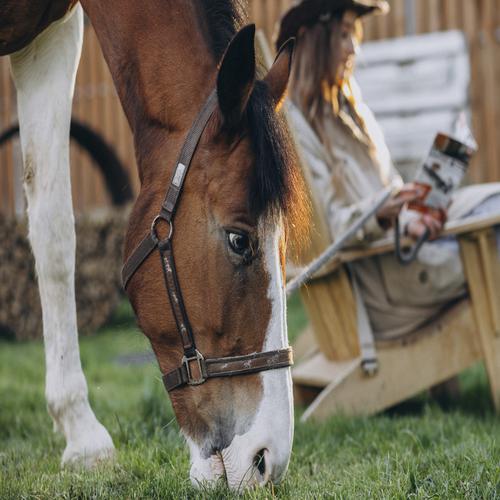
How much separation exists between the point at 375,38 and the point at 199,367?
25.6ft

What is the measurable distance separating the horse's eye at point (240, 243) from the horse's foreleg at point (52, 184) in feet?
2.86

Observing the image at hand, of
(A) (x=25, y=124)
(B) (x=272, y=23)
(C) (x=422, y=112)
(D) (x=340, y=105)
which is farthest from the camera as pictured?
(B) (x=272, y=23)

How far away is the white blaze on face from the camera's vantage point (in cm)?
204

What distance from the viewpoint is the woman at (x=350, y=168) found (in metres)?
3.80

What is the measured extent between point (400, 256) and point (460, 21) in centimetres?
613

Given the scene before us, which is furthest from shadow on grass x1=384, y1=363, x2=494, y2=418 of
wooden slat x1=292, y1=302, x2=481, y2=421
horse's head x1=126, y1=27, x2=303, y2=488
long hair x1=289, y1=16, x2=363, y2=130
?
horse's head x1=126, y1=27, x2=303, y2=488

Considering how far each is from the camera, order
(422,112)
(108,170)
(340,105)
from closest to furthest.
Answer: (340,105)
(108,170)
(422,112)

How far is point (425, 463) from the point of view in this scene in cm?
255

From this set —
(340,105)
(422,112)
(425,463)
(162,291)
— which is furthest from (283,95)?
(422,112)

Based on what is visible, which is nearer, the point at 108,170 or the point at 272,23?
the point at 108,170

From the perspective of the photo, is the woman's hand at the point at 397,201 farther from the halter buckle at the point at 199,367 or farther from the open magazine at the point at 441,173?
the halter buckle at the point at 199,367

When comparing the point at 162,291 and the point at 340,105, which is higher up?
the point at 340,105

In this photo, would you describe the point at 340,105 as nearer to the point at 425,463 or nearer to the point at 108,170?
the point at 425,463

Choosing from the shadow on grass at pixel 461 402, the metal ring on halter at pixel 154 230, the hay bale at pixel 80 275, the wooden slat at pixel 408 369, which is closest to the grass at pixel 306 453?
the shadow on grass at pixel 461 402
